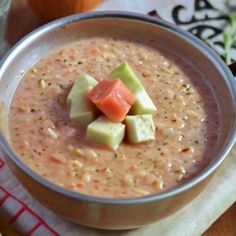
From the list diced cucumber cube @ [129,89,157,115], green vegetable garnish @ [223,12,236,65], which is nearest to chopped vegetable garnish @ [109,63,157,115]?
diced cucumber cube @ [129,89,157,115]

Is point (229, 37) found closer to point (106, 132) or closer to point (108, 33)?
point (108, 33)

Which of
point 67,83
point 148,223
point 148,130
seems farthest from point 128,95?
point 148,223

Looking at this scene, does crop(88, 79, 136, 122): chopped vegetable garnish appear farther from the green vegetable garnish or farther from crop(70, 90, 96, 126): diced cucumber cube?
the green vegetable garnish

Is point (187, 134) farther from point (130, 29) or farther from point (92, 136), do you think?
point (130, 29)

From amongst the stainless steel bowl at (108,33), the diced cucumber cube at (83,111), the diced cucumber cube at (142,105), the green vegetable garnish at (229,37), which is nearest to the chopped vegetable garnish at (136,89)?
the diced cucumber cube at (142,105)

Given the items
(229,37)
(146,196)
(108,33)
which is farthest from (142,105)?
(229,37)

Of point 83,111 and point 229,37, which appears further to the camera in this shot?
point 229,37

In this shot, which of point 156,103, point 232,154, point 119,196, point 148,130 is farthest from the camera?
point 232,154

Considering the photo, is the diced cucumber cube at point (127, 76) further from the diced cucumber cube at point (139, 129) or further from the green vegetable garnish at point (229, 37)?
the green vegetable garnish at point (229, 37)
